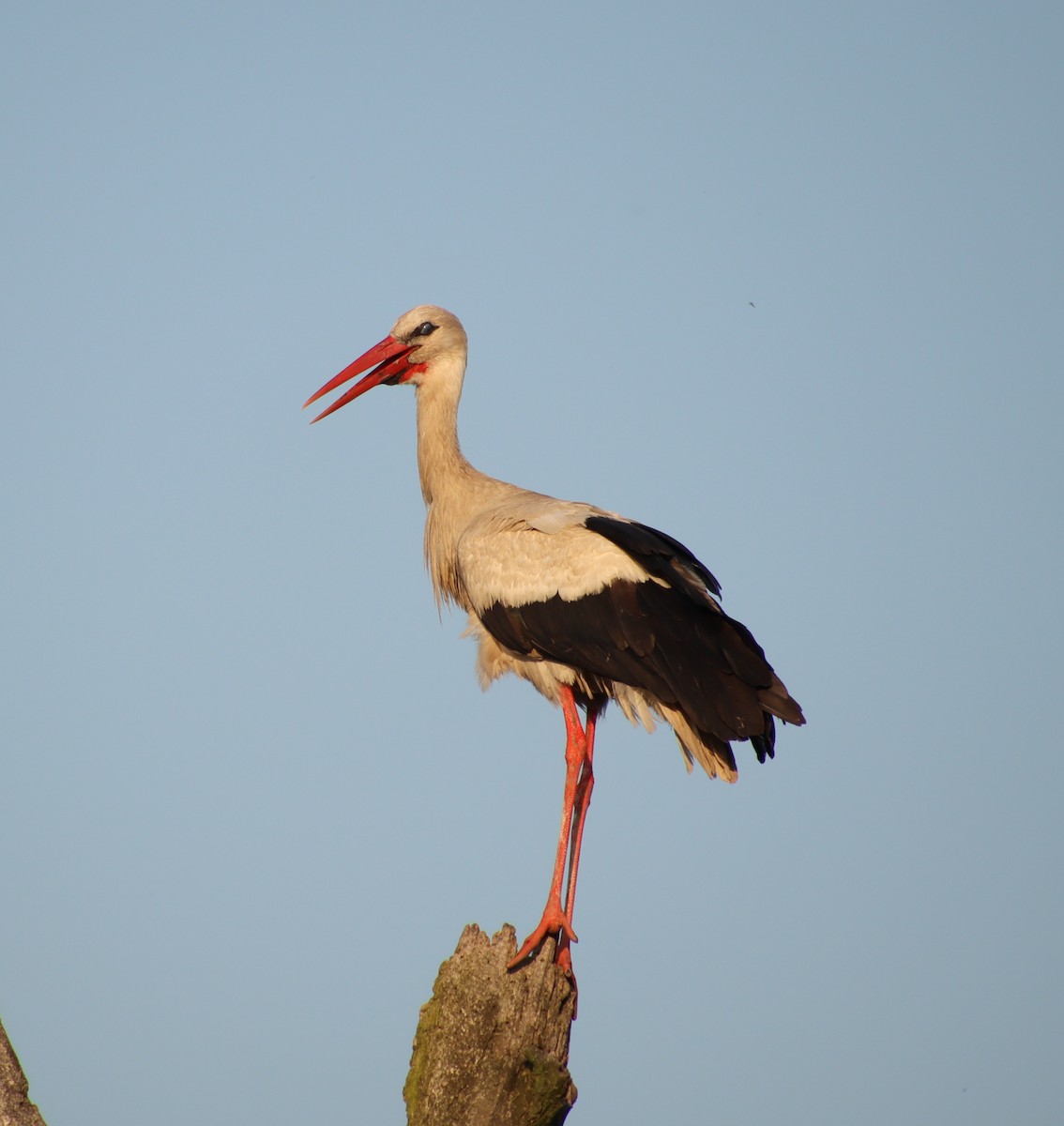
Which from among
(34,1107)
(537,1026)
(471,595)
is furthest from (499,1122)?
(471,595)

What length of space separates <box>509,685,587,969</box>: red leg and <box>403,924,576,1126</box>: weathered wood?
14cm

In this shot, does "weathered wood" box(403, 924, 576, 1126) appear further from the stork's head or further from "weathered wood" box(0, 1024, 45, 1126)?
the stork's head

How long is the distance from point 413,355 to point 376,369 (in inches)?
9.3

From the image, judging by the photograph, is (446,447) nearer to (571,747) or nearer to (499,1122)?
(571,747)

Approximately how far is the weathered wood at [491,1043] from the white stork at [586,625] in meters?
0.99


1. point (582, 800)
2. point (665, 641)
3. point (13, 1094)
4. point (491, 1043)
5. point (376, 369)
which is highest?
point (376, 369)

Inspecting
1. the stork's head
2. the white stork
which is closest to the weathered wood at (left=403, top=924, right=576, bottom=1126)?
the white stork

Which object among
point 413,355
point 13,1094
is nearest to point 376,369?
point 413,355

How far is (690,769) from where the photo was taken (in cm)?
738

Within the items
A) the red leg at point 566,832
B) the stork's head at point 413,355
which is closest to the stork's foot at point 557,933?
the red leg at point 566,832

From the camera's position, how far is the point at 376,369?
8.89 meters

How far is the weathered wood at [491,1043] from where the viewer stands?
5035 mm

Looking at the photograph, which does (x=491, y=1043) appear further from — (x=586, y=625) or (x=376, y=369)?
(x=376, y=369)

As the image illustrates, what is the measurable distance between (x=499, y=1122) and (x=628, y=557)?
319 centimetres
